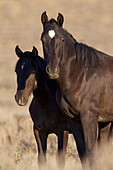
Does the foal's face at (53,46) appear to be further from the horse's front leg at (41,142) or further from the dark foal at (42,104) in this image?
the horse's front leg at (41,142)

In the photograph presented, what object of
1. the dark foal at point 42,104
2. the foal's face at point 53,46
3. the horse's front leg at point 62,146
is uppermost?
the foal's face at point 53,46

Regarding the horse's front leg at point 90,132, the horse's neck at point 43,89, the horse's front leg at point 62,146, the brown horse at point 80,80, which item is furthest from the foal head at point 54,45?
the horse's front leg at point 62,146

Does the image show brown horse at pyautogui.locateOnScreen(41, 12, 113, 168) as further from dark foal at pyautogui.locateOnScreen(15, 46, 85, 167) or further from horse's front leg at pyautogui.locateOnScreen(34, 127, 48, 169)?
horse's front leg at pyautogui.locateOnScreen(34, 127, 48, 169)

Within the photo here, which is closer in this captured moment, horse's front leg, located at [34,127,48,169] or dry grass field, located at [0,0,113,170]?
horse's front leg, located at [34,127,48,169]

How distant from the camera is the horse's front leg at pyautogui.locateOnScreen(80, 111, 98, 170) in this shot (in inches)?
263

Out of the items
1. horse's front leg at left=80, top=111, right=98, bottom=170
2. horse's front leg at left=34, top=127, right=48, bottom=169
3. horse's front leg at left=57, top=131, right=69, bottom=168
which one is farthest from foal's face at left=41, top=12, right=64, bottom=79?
horse's front leg at left=34, top=127, right=48, bottom=169

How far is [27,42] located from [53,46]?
3151 cm

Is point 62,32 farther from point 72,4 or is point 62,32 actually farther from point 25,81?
point 72,4

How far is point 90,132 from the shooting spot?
6715mm

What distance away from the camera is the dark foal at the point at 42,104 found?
7.20 m

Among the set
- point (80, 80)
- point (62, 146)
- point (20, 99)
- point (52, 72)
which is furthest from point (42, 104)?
point (52, 72)

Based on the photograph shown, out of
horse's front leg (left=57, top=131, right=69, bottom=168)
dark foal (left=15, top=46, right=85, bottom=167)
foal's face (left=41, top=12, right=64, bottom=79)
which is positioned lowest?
horse's front leg (left=57, top=131, right=69, bottom=168)

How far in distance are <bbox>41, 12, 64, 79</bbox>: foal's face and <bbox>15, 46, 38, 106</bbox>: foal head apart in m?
0.80

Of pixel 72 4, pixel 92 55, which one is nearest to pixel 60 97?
pixel 92 55
